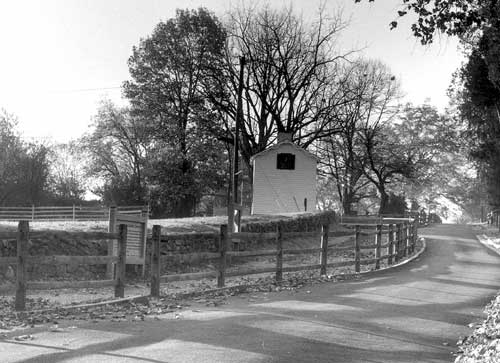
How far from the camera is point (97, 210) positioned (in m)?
39.8

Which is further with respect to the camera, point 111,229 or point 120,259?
point 111,229

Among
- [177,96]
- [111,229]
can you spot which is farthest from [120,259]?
[177,96]

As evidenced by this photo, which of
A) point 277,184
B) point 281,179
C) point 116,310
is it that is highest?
A: point 281,179

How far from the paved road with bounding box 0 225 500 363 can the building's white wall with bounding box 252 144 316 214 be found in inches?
1128

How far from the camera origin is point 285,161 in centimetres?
4175

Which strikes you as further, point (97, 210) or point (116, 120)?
point (116, 120)

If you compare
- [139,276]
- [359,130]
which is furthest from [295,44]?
[139,276]

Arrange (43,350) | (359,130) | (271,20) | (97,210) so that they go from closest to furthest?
(43,350) → (97,210) → (271,20) → (359,130)

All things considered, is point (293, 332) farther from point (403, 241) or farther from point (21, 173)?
point (21, 173)

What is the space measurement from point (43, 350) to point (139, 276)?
423 inches

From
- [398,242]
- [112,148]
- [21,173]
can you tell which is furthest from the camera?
[112,148]

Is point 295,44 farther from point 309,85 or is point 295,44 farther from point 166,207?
point 166,207

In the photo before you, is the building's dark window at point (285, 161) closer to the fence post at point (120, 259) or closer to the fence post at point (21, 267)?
the fence post at point (120, 259)

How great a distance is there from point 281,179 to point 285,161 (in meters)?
1.22
